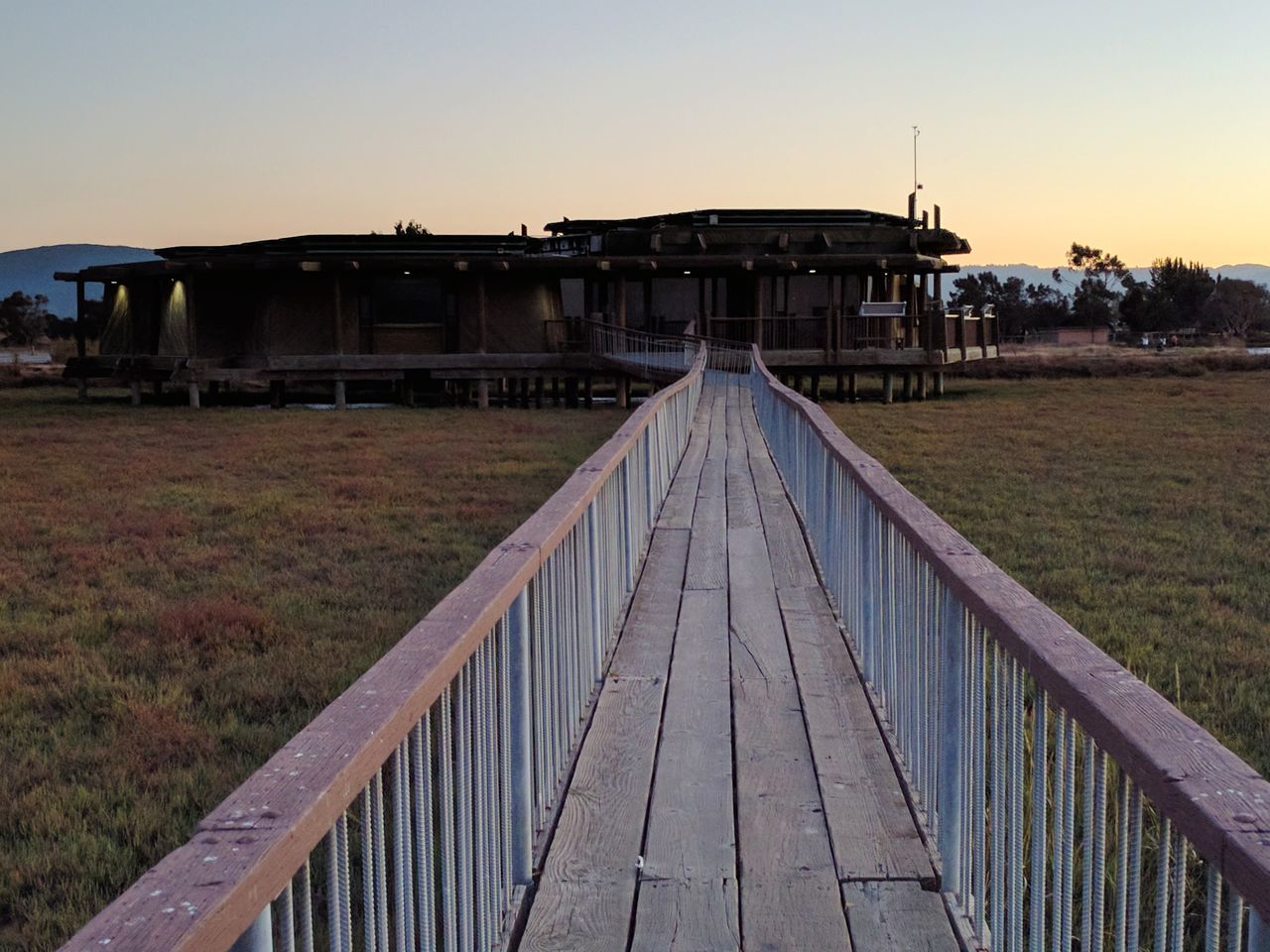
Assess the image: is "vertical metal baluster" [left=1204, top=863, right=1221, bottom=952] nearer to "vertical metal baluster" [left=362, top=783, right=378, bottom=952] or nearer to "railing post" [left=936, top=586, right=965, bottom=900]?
"vertical metal baluster" [left=362, top=783, right=378, bottom=952]

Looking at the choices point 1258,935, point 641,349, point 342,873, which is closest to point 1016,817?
point 1258,935

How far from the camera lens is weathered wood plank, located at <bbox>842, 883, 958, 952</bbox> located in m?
3.52

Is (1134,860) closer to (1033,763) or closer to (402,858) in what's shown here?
(1033,763)

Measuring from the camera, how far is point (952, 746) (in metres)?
3.95

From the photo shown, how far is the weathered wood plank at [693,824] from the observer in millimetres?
3604

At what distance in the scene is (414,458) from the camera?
21688mm

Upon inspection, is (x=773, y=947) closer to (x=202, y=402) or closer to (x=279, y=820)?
(x=279, y=820)

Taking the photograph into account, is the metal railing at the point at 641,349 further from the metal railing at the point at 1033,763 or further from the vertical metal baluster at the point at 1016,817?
the vertical metal baluster at the point at 1016,817

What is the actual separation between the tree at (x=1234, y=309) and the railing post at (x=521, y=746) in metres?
113

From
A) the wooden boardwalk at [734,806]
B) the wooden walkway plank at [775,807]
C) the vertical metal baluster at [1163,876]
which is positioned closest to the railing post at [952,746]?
the wooden boardwalk at [734,806]

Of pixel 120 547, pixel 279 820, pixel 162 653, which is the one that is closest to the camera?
pixel 279 820

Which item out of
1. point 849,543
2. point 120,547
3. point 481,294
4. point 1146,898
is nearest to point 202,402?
point 481,294

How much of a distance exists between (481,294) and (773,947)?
31248mm

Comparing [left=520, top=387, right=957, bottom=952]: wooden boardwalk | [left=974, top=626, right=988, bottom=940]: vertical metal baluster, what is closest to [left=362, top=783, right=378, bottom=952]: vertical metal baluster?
[left=520, top=387, right=957, bottom=952]: wooden boardwalk
